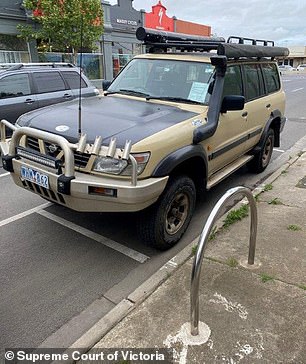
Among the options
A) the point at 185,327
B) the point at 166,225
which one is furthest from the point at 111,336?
the point at 166,225

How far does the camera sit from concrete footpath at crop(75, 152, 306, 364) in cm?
230

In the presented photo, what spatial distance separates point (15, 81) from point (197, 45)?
4.34 m

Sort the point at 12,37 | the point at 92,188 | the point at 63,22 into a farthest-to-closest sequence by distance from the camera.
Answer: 1. the point at 12,37
2. the point at 63,22
3. the point at 92,188

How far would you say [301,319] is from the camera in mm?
2547

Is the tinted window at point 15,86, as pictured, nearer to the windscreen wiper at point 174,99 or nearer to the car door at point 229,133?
the windscreen wiper at point 174,99

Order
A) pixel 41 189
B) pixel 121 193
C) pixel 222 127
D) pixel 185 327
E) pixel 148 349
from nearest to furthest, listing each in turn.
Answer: pixel 148 349 → pixel 185 327 → pixel 121 193 → pixel 41 189 → pixel 222 127

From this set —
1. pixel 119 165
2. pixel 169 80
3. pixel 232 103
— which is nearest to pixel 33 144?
pixel 119 165

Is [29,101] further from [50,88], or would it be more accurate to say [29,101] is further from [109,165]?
[109,165]

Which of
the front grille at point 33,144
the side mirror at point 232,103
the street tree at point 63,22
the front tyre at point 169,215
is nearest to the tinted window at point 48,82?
the front grille at point 33,144

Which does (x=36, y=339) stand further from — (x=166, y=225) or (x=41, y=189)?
(x=166, y=225)

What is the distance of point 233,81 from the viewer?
4.40 meters

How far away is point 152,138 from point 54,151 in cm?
94

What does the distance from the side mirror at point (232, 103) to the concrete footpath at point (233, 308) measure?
1.40 metres

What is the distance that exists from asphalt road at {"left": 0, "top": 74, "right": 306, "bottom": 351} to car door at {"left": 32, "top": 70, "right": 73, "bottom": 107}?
343cm
